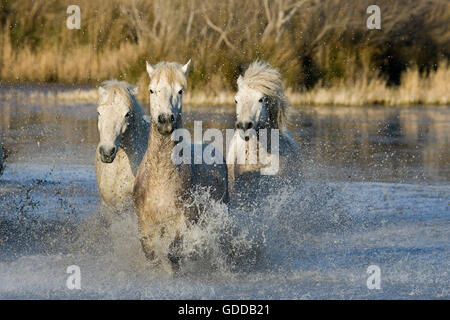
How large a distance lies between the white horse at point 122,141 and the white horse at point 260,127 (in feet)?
3.03

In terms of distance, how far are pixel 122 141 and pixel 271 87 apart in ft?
5.42

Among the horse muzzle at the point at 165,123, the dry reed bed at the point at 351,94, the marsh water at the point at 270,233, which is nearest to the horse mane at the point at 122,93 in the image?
the marsh water at the point at 270,233

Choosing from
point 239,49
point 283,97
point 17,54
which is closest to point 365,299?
point 283,97

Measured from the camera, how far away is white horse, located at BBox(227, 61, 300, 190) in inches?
334

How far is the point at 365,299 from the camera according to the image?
247 inches

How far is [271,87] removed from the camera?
8.77 metres

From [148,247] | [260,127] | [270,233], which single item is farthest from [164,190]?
[260,127]

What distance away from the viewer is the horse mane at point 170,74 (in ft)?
21.0

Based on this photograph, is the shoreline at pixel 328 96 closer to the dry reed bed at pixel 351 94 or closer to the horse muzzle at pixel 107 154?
the dry reed bed at pixel 351 94

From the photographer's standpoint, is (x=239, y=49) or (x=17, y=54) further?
(x=17, y=54)

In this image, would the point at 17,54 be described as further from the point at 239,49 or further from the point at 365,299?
the point at 365,299
